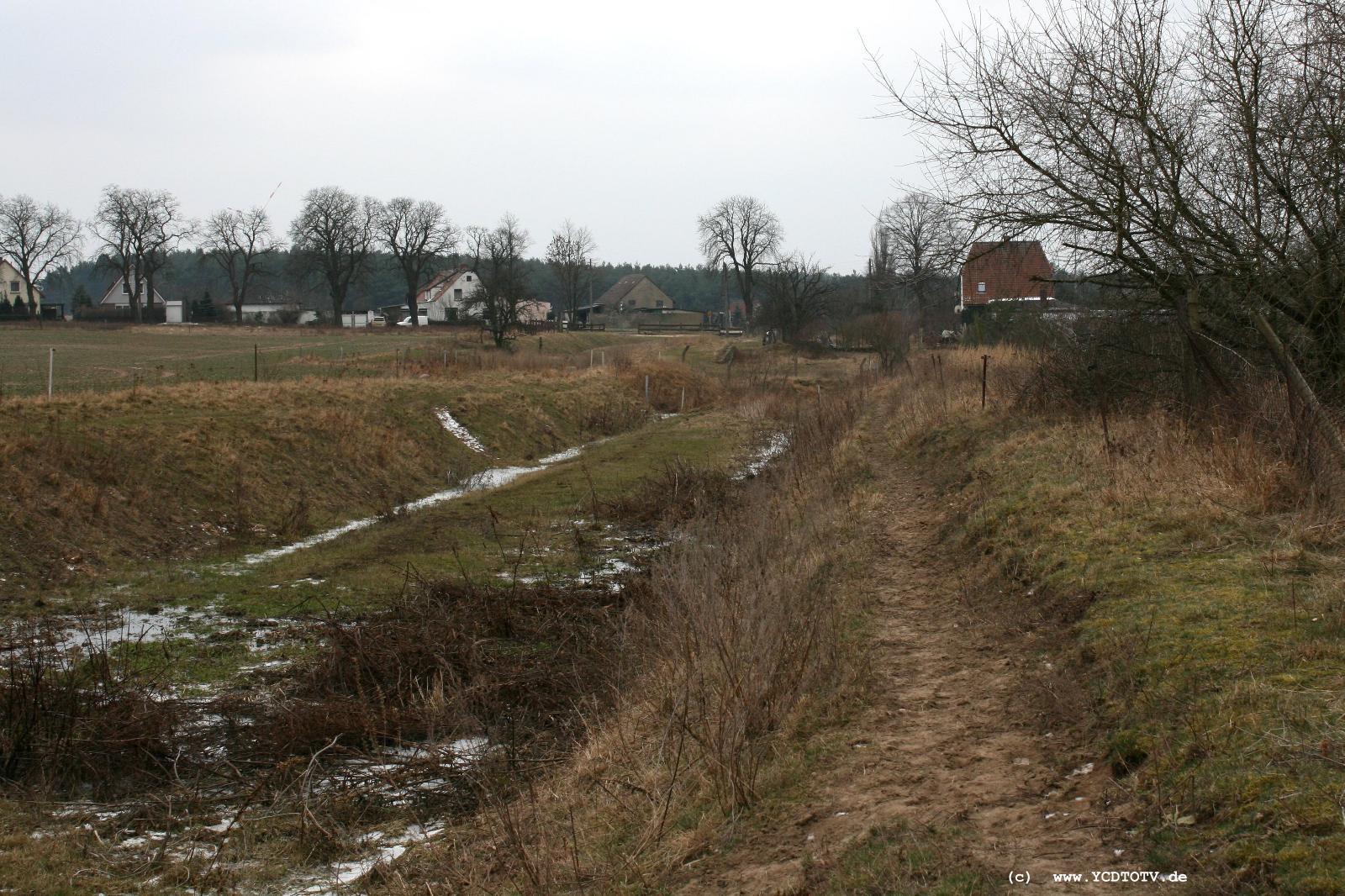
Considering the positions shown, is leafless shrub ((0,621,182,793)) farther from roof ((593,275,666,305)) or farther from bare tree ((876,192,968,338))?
roof ((593,275,666,305))

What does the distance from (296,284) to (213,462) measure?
83.2 metres

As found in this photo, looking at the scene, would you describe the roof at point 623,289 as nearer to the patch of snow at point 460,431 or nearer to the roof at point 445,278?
the roof at point 445,278

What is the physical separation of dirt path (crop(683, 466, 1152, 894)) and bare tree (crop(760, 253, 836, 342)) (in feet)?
186

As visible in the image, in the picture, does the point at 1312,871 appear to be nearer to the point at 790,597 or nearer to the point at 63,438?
the point at 790,597

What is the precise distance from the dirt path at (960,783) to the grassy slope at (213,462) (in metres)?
10.4

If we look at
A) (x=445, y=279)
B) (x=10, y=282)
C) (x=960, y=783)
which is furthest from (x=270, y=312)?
(x=960, y=783)

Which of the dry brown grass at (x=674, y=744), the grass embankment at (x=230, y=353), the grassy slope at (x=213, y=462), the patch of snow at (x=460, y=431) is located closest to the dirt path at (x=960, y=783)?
the dry brown grass at (x=674, y=744)

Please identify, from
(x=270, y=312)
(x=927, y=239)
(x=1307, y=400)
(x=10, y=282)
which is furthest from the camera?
(x=270, y=312)

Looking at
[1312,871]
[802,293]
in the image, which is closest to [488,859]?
[1312,871]

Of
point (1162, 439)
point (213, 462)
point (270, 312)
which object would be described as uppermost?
point (270, 312)

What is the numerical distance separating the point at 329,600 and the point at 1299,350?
11317 mm

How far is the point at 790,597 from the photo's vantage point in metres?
7.71

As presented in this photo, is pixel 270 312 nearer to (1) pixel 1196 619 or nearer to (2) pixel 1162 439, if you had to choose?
(2) pixel 1162 439

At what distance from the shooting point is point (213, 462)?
Result: 679 inches
